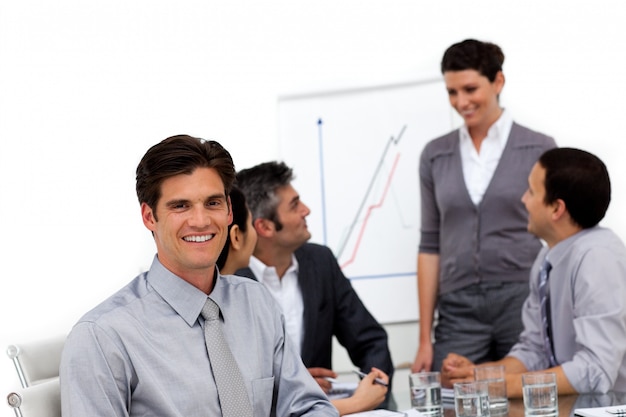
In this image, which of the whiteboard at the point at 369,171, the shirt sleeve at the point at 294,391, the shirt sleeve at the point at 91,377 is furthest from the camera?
the whiteboard at the point at 369,171

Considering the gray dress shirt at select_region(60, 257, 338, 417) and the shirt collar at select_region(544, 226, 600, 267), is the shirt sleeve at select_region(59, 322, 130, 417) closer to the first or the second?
the gray dress shirt at select_region(60, 257, 338, 417)

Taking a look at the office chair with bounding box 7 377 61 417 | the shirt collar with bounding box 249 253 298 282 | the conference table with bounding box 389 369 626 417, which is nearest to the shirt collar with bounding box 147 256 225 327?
→ the office chair with bounding box 7 377 61 417

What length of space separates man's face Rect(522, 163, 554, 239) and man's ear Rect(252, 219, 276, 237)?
87 centimetres

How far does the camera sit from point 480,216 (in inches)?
149

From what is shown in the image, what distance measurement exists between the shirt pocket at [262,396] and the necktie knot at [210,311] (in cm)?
17

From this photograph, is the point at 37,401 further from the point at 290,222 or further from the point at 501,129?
the point at 501,129

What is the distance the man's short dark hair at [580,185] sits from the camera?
2934mm

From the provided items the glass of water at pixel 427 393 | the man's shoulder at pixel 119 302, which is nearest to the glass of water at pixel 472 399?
the glass of water at pixel 427 393

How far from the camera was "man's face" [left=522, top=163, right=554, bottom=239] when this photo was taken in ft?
9.94

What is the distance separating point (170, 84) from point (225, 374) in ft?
8.67

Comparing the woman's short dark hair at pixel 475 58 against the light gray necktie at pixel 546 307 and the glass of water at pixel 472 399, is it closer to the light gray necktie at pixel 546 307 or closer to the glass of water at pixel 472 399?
the light gray necktie at pixel 546 307

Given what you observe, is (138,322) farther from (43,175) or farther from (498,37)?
(498,37)

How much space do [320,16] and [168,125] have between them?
0.86 meters

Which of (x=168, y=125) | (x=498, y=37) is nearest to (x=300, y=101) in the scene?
(x=168, y=125)
